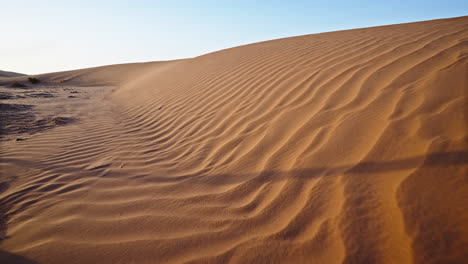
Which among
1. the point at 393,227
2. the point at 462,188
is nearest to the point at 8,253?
the point at 393,227

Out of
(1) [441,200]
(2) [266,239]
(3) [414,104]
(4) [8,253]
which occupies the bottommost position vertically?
(4) [8,253]

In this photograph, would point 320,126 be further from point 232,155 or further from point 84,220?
point 84,220

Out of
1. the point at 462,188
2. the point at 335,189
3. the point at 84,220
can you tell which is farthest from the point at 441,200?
the point at 84,220

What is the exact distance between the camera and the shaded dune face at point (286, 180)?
1147 millimetres

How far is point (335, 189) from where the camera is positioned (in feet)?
4.62

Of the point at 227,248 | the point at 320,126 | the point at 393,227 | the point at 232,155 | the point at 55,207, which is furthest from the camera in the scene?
the point at 232,155

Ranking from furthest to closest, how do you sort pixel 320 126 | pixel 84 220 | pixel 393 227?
pixel 320 126
pixel 84 220
pixel 393 227

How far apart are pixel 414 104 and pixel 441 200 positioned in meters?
0.99

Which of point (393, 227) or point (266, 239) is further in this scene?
point (266, 239)

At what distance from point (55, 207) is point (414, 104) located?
3001 mm

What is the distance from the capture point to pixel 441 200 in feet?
3.69

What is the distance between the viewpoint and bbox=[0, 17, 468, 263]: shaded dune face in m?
1.15

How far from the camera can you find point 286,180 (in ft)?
5.30

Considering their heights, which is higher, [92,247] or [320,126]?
[320,126]
